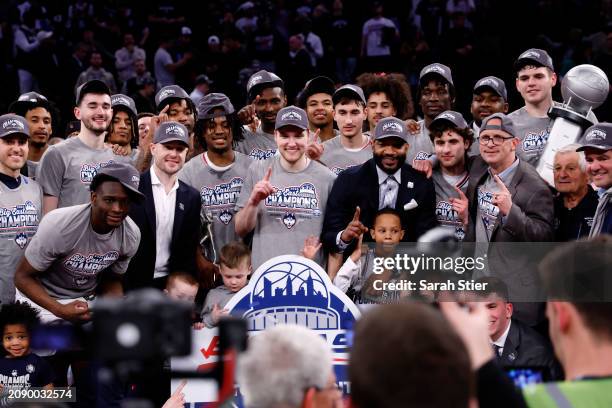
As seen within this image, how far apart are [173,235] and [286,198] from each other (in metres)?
0.76

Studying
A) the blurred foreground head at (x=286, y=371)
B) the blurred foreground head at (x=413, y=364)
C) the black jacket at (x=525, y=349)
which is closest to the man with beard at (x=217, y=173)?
the black jacket at (x=525, y=349)

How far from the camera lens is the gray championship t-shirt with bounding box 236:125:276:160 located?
7973 millimetres

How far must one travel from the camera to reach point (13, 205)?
Result: 23.7ft

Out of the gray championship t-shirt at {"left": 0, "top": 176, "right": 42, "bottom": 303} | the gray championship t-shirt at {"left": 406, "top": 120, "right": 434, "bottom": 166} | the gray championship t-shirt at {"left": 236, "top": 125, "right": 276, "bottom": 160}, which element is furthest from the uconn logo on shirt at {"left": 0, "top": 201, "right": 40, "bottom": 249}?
the gray championship t-shirt at {"left": 406, "top": 120, "right": 434, "bottom": 166}

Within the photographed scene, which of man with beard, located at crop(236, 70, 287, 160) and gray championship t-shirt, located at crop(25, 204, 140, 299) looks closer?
gray championship t-shirt, located at crop(25, 204, 140, 299)

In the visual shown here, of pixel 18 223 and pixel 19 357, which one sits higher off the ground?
pixel 18 223

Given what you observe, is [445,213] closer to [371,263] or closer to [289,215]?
[371,263]

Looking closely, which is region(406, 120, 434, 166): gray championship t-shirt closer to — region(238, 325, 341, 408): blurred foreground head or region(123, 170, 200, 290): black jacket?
region(123, 170, 200, 290): black jacket

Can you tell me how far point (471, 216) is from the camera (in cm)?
693

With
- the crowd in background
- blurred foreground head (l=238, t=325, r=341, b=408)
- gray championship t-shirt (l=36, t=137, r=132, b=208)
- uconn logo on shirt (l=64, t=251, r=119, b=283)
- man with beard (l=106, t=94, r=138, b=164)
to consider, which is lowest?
blurred foreground head (l=238, t=325, r=341, b=408)

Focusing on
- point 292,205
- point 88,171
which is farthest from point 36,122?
point 292,205

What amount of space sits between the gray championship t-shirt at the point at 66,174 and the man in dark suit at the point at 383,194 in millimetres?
1717

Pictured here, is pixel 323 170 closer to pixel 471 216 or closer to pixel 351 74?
pixel 471 216

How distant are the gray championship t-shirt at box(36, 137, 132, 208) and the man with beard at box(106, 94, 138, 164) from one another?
663 mm
